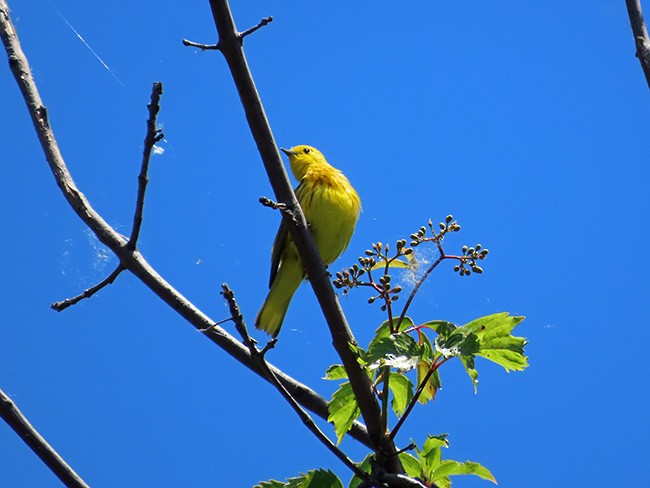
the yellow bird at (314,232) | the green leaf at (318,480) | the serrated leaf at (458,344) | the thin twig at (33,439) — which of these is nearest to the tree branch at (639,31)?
the serrated leaf at (458,344)

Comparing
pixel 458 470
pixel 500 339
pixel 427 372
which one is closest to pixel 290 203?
pixel 427 372

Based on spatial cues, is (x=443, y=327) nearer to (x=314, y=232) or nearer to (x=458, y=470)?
(x=458, y=470)

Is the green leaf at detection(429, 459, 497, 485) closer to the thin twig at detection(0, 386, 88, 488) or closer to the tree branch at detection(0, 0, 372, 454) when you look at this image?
the tree branch at detection(0, 0, 372, 454)

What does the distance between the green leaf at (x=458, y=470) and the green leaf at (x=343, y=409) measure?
0.30 meters

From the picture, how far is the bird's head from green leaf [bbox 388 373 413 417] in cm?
361

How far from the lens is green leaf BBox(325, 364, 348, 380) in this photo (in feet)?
8.49

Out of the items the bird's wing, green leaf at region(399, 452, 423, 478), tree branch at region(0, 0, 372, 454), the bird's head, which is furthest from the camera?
the bird's head

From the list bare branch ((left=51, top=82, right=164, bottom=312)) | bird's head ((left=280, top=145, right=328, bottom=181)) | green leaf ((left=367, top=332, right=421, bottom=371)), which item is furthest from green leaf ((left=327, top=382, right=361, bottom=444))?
bird's head ((left=280, top=145, right=328, bottom=181))

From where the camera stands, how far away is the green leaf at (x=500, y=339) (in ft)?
7.73

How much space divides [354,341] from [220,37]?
1.06 m

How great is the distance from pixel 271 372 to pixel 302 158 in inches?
162

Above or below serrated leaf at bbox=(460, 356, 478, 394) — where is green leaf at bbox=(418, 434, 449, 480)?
below

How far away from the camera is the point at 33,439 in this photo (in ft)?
7.71

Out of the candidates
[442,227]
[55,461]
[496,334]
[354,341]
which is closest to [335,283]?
[354,341]
